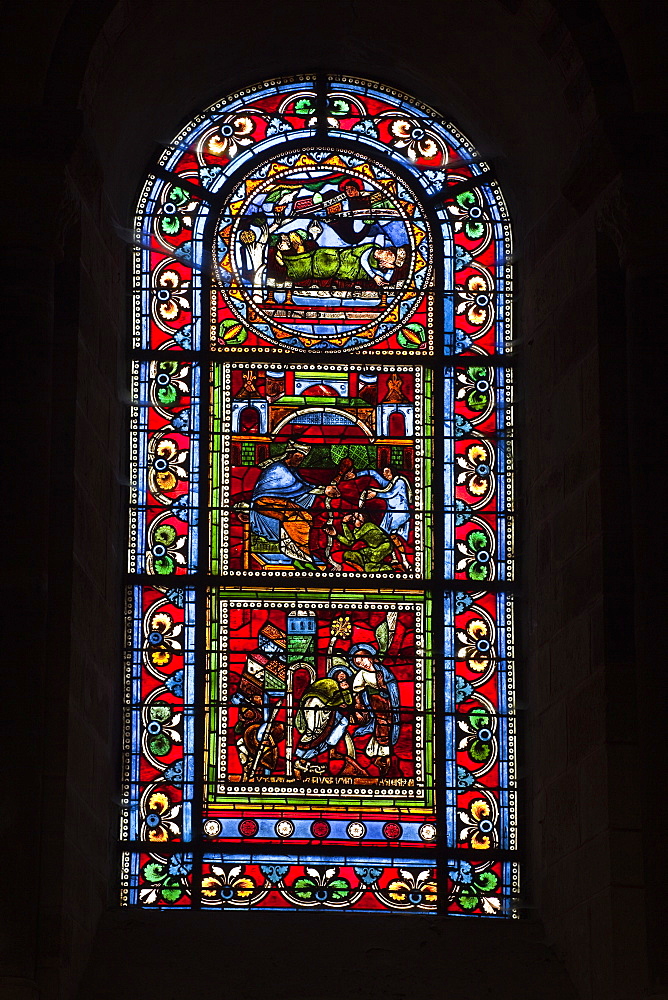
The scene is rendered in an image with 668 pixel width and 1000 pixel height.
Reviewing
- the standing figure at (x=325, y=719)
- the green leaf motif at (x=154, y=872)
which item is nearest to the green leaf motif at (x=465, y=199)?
the standing figure at (x=325, y=719)

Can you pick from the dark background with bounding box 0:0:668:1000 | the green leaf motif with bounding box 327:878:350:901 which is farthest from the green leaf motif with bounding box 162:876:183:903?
the green leaf motif with bounding box 327:878:350:901

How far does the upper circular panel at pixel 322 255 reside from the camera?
1048 cm

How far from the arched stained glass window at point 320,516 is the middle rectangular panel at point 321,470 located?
11 millimetres

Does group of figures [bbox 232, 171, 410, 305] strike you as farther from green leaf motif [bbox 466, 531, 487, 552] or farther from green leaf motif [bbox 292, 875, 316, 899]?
green leaf motif [bbox 292, 875, 316, 899]

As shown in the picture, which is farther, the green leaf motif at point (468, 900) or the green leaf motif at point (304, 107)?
the green leaf motif at point (304, 107)

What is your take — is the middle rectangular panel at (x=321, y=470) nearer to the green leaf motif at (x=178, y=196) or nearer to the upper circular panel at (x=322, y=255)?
the upper circular panel at (x=322, y=255)

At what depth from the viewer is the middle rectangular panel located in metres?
10.1

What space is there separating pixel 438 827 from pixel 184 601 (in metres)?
1.58

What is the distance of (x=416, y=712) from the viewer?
982 cm
